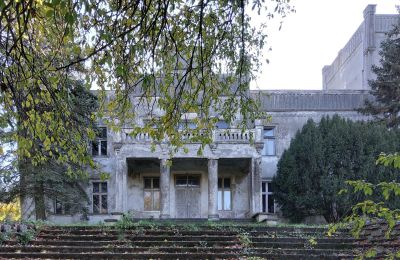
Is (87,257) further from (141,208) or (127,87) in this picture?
(141,208)

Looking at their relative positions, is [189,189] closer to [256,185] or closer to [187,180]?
[187,180]

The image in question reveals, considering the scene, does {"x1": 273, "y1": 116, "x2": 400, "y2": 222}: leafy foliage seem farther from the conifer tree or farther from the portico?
the portico

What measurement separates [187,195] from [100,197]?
13.9 feet

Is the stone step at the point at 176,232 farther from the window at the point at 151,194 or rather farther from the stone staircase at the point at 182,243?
the window at the point at 151,194

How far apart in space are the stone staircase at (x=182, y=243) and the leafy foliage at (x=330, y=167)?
552 cm

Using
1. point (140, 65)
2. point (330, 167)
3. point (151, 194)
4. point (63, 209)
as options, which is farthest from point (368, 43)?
point (140, 65)

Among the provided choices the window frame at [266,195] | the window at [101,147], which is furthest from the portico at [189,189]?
the window at [101,147]

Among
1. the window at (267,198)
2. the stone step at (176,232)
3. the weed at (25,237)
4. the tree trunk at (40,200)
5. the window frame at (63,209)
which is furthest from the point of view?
the window at (267,198)

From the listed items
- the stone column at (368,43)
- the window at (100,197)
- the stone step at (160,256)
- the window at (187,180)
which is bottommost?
the stone step at (160,256)

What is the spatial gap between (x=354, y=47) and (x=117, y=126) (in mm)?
27465

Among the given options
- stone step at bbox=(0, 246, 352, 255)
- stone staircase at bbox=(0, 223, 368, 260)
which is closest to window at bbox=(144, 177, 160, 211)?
stone staircase at bbox=(0, 223, 368, 260)

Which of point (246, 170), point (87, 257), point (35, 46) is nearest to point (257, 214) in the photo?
point (246, 170)

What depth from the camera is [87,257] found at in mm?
13875

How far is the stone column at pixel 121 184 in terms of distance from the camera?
23.2 meters
